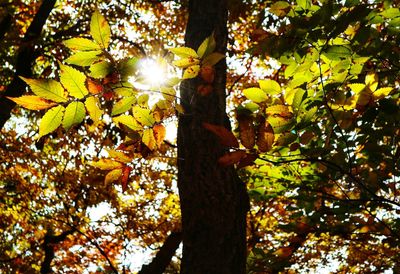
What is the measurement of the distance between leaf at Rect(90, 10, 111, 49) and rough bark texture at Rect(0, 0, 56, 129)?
231 inches

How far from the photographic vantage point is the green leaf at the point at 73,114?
1213mm

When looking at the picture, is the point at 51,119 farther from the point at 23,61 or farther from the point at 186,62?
the point at 23,61

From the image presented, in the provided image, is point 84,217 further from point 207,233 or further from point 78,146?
point 207,233

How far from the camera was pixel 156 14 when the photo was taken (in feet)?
31.3

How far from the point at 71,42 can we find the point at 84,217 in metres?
11.9

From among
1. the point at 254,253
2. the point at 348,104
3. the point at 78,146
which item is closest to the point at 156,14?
the point at 78,146

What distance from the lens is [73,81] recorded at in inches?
46.6

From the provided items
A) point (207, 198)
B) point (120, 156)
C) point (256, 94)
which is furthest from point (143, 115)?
point (207, 198)

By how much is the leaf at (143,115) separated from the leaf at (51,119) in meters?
0.30

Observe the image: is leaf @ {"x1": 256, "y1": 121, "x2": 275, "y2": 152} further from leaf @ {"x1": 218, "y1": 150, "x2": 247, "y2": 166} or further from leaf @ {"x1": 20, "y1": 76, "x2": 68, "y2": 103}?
leaf @ {"x1": 20, "y1": 76, "x2": 68, "y2": 103}

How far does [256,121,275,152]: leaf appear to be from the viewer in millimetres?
1283

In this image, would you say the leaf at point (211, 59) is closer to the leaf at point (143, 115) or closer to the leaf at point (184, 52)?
the leaf at point (184, 52)

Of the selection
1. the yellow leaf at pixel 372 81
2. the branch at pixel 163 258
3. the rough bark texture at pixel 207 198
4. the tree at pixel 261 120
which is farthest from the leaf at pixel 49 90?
the branch at pixel 163 258

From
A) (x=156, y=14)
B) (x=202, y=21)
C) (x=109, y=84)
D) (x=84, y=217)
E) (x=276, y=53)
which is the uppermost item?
(x=156, y=14)
